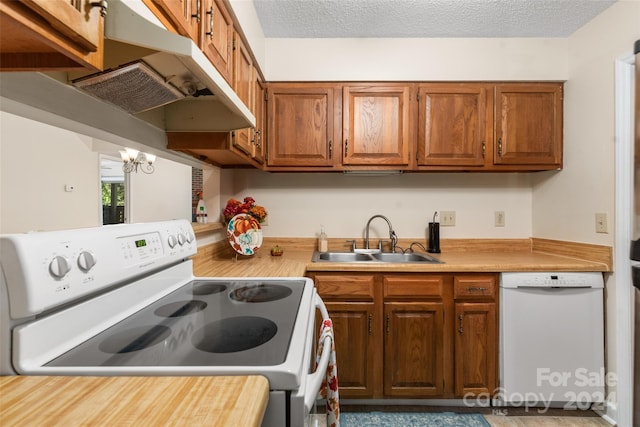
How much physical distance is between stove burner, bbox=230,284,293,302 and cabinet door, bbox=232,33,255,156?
2.40 feet

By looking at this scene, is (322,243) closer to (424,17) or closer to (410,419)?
(410,419)

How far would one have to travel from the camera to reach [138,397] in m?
0.51

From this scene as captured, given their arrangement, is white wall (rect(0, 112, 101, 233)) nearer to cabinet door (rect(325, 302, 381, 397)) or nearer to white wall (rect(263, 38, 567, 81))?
cabinet door (rect(325, 302, 381, 397))

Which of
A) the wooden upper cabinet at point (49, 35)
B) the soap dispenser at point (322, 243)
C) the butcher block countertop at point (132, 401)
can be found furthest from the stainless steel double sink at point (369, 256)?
the wooden upper cabinet at point (49, 35)

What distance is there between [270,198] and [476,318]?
1.66m

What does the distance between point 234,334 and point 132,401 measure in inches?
11.0

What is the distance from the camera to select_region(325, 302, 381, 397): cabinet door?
1885 millimetres

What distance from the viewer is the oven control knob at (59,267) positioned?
25.3 inches

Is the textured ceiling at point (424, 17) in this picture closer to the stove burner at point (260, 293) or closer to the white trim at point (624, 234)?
the white trim at point (624, 234)

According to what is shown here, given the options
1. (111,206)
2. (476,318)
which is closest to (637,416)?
(476,318)

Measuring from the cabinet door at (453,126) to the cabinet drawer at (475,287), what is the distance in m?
0.81

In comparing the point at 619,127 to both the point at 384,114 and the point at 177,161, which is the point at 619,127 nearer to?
the point at 384,114

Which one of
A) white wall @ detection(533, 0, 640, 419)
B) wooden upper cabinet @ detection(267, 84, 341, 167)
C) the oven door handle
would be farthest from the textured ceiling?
the oven door handle

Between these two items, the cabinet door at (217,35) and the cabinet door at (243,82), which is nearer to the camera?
the cabinet door at (217,35)
